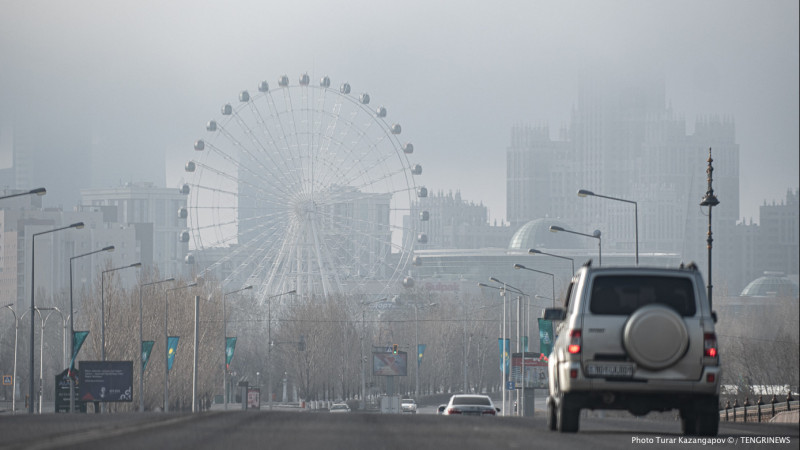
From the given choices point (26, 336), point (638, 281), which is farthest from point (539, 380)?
point (26, 336)

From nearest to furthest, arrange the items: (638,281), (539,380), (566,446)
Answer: (566,446) → (638,281) → (539,380)

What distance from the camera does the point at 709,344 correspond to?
21312 mm

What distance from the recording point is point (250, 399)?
97.9 m

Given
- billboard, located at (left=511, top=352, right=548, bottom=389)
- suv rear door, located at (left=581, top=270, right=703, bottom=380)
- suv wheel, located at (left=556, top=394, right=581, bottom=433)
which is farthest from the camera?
billboard, located at (left=511, top=352, right=548, bottom=389)

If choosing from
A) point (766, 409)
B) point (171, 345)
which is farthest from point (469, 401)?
point (171, 345)

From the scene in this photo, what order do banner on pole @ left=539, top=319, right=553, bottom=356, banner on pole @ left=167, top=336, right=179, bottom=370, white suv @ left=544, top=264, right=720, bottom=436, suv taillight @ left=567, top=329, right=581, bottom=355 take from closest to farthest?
white suv @ left=544, top=264, right=720, bottom=436 < suv taillight @ left=567, top=329, right=581, bottom=355 < banner on pole @ left=539, top=319, right=553, bottom=356 < banner on pole @ left=167, top=336, right=179, bottom=370

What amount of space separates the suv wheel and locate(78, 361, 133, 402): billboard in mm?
47055

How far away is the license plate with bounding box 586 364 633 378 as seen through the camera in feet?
70.1

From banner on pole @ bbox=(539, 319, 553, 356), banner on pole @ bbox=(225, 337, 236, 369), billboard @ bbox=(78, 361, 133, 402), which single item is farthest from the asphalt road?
banner on pole @ bbox=(225, 337, 236, 369)

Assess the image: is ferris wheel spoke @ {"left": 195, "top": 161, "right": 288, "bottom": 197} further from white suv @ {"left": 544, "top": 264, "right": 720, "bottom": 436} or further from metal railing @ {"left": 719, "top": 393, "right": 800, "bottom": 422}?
white suv @ {"left": 544, "top": 264, "right": 720, "bottom": 436}

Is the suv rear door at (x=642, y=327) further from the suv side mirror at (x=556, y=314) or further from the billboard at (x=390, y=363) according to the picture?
the billboard at (x=390, y=363)

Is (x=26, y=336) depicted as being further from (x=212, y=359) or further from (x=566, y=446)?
(x=566, y=446)

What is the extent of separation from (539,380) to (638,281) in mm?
60384

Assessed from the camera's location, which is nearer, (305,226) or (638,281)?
(638,281)
